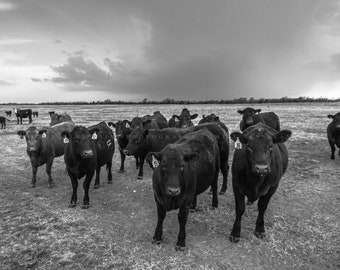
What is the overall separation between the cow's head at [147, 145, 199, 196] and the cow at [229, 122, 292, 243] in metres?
1.01

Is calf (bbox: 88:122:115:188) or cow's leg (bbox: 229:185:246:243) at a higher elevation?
calf (bbox: 88:122:115:188)

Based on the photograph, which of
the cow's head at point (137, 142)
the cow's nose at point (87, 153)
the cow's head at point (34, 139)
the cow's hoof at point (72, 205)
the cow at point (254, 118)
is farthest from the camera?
the cow at point (254, 118)

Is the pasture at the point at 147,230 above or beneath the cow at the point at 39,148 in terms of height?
beneath

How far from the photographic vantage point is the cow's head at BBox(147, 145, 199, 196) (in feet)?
16.2

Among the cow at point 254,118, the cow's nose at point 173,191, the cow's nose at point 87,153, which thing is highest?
the cow at point 254,118

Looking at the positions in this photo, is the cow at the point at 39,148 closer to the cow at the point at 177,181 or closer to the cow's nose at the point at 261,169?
the cow at the point at 177,181

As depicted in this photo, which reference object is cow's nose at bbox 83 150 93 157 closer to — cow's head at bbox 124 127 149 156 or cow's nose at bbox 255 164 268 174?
cow's head at bbox 124 127 149 156

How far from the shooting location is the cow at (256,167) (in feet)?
16.8

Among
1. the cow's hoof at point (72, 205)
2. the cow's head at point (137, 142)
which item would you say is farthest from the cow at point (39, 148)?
the cow's head at point (137, 142)

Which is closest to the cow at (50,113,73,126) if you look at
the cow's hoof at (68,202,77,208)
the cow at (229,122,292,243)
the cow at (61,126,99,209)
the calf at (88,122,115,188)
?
the calf at (88,122,115,188)

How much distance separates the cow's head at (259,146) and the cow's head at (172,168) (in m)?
1.02

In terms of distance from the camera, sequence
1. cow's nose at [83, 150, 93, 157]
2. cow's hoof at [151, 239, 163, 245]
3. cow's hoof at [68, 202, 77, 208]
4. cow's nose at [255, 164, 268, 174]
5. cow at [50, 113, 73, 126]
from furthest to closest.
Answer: cow at [50, 113, 73, 126] → cow's hoof at [68, 202, 77, 208] → cow's nose at [83, 150, 93, 157] → cow's hoof at [151, 239, 163, 245] → cow's nose at [255, 164, 268, 174]

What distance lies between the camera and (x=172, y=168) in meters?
5.08

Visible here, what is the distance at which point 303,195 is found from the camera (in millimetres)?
8273
